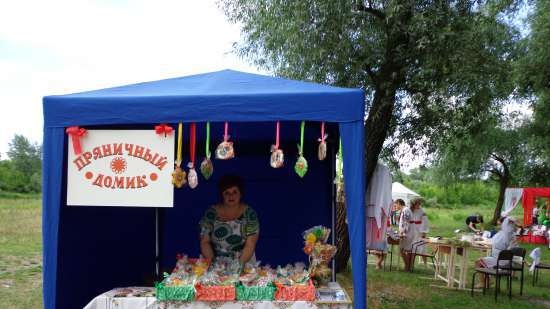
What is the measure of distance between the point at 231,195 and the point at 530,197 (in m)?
16.4

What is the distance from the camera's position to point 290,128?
498 centimetres

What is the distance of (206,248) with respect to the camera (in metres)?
3.96

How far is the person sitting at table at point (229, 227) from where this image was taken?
3.95 m

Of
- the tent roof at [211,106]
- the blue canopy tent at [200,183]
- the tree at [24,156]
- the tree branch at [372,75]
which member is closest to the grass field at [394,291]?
the blue canopy tent at [200,183]

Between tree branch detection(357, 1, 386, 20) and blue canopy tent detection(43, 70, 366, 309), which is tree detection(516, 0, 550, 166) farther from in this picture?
blue canopy tent detection(43, 70, 366, 309)

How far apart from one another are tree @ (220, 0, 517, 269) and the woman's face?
10.6ft

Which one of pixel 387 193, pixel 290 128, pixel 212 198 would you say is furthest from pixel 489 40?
pixel 212 198

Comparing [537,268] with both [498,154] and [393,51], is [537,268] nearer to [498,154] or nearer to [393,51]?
[393,51]

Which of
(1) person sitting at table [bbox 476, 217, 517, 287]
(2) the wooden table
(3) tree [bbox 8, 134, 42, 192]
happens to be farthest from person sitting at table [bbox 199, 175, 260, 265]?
(3) tree [bbox 8, 134, 42, 192]

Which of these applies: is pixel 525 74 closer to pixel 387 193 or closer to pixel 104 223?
pixel 387 193

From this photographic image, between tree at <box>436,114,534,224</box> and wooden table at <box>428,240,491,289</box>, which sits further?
tree at <box>436,114,534,224</box>

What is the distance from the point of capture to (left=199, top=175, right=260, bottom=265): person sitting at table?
395cm

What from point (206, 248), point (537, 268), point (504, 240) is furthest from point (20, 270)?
point (537, 268)

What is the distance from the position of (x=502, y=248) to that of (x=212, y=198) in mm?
4869
